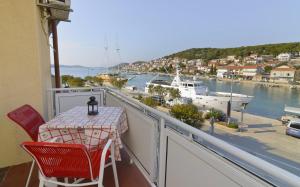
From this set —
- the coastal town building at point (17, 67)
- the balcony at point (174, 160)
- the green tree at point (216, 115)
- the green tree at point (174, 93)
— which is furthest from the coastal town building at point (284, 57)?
Answer: the coastal town building at point (17, 67)

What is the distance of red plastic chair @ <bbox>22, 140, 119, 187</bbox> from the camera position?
45.8 inches

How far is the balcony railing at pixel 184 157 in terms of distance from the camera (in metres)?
0.77

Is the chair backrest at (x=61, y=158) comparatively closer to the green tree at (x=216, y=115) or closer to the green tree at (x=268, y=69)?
the green tree at (x=216, y=115)

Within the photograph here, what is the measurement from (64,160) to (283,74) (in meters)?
48.7

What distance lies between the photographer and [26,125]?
73.3 inches

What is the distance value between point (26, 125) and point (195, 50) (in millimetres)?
49267

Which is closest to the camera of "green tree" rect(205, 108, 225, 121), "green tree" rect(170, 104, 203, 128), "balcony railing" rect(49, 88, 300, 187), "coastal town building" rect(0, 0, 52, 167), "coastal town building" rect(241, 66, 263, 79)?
"balcony railing" rect(49, 88, 300, 187)

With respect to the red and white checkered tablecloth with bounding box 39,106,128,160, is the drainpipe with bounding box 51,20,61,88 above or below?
above

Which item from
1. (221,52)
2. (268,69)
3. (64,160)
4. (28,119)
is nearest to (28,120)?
(28,119)

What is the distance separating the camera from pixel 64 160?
127cm

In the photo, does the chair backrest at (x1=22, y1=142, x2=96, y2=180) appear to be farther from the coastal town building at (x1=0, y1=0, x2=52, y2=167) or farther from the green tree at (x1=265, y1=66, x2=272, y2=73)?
the green tree at (x1=265, y1=66, x2=272, y2=73)

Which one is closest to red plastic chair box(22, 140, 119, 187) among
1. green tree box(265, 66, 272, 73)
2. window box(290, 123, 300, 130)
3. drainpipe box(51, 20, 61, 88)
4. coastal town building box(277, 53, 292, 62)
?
drainpipe box(51, 20, 61, 88)

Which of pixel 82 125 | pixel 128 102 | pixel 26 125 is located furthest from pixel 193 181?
pixel 26 125

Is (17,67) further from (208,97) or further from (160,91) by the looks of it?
(160,91)
